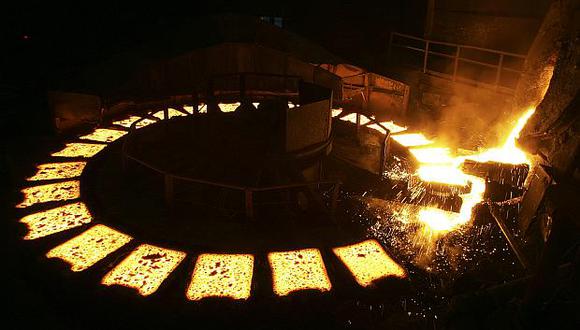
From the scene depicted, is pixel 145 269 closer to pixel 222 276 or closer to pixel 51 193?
pixel 222 276

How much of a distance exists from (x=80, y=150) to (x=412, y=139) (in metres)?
10.3

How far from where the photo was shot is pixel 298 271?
662 cm

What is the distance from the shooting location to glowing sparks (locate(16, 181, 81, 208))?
8.42 meters

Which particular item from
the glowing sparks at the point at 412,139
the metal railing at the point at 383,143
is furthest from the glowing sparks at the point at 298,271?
the glowing sparks at the point at 412,139

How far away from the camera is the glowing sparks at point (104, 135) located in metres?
11.8

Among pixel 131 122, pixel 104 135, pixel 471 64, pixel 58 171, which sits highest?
pixel 471 64

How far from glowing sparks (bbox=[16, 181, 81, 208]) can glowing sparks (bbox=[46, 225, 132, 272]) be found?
1.73 m

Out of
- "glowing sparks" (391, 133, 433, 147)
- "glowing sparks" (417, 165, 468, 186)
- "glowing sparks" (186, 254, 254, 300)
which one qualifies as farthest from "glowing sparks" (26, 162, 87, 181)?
"glowing sparks" (391, 133, 433, 147)

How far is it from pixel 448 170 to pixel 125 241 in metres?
8.74

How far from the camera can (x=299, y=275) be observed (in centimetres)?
654

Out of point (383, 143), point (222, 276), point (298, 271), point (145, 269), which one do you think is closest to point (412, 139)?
point (383, 143)

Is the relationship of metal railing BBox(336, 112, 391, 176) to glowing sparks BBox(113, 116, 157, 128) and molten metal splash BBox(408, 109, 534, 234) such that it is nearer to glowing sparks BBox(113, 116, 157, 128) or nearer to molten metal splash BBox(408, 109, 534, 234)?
molten metal splash BBox(408, 109, 534, 234)

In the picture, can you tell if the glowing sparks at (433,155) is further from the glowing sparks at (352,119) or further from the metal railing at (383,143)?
the glowing sparks at (352,119)

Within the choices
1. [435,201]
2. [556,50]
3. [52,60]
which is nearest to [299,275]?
[435,201]
